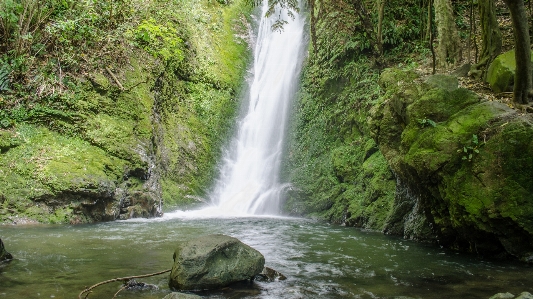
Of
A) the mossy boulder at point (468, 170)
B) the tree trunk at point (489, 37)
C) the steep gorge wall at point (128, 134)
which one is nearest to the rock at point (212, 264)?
the mossy boulder at point (468, 170)

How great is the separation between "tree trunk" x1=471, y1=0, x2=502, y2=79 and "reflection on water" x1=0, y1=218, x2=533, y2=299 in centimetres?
447

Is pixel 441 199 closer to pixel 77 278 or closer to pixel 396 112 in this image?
pixel 396 112

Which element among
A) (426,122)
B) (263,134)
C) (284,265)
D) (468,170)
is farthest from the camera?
(263,134)

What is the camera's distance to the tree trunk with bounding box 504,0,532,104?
5749mm

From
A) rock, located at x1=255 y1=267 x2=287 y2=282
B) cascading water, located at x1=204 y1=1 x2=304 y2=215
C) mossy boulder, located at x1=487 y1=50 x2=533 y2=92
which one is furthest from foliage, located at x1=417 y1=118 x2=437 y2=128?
cascading water, located at x1=204 y1=1 x2=304 y2=215

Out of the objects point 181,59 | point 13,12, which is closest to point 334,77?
point 181,59

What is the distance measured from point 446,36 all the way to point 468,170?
20.9 feet

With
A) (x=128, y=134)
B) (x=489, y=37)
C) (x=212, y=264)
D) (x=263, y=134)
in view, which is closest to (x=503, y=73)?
(x=489, y=37)

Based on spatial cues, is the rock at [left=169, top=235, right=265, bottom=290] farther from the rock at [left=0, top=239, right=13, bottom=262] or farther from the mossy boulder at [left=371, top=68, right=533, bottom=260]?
the mossy boulder at [left=371, top=68, right=533, bottom=260]

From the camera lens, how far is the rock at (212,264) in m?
4.61

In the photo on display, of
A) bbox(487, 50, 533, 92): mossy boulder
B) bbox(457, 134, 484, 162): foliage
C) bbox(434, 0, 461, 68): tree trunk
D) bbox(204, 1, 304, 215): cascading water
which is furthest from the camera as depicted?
bbox(204, 1, 304, 215): cascading water

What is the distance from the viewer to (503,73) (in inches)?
309

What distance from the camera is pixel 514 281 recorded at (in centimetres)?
486

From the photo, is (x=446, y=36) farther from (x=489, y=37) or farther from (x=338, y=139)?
(x=338, y=139)
